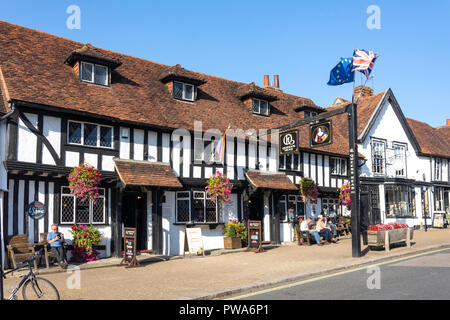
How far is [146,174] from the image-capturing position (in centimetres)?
1496

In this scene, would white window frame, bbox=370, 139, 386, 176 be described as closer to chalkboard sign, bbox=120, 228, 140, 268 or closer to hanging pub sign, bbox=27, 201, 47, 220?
chalkboard sign, bbox=120, 228, 140, 268

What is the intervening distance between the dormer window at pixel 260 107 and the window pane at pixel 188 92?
144 inches

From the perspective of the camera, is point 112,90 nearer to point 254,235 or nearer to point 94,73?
point 94,73

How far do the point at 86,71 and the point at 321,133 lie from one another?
926 cm

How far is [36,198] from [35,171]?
94 cm

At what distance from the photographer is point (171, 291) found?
873 centimetres

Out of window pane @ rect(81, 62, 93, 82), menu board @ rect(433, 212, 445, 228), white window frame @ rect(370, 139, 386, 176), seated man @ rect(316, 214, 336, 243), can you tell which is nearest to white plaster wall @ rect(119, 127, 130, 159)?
window pane @ rect(81, 62, 93, 82)

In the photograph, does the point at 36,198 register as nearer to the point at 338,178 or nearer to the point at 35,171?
the point at 35,171

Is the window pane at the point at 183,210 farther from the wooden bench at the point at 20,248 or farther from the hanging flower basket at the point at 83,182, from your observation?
the wooden bench at the point at 20,248

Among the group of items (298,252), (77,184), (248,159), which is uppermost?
(248,159)

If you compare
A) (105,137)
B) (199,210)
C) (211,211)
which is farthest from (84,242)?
(211,211)

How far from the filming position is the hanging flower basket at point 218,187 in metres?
17.0

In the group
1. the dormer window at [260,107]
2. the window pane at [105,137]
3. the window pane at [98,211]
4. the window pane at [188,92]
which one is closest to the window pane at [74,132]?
the window pane at [105,137]
